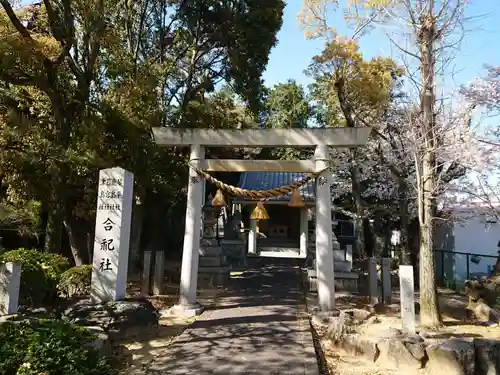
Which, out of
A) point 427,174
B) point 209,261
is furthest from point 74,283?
point 427,174

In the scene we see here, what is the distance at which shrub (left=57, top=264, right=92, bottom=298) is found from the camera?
9148 millimetres

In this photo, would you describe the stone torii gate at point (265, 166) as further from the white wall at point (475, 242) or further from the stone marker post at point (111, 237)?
the white wall at point (475, 242)

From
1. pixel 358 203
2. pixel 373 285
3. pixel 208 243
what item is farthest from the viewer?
pixel 358 203

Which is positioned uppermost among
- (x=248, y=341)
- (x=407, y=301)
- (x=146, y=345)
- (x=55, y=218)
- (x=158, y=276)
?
(x=55, y=218)

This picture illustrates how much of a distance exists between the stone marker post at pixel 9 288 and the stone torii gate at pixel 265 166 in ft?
10.8

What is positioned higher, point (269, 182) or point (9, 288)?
point (269, 182)

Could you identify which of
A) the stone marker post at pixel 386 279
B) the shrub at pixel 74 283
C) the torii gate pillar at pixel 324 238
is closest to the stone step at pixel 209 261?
the shrub at pixel 74 283

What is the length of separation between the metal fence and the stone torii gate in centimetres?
938

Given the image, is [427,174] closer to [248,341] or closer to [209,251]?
[248,341]

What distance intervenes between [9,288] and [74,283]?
2.86 meters

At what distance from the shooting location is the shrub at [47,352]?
4.48m

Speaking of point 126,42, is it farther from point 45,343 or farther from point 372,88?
point 45,343

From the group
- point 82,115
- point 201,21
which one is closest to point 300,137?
point 82,115

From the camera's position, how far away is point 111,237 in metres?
7.58
